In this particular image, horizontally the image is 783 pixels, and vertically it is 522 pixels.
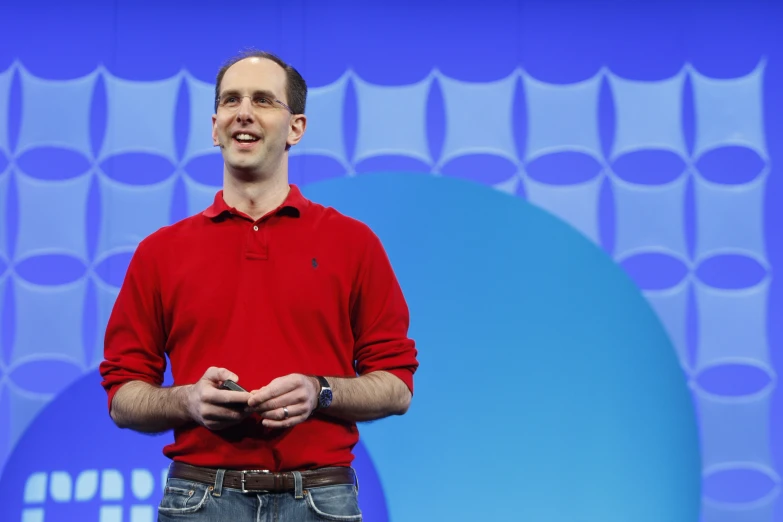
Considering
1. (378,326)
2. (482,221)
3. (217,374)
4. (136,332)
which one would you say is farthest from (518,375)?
(217,374)

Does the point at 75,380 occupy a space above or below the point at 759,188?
below

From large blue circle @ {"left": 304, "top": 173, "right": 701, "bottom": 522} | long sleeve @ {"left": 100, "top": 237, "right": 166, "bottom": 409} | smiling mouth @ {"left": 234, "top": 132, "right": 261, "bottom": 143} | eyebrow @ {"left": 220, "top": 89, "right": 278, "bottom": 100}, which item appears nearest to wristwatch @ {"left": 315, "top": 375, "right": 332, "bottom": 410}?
long sleeve @ {"left": 100, "top": 237, "right": 166, "bottom": 409}

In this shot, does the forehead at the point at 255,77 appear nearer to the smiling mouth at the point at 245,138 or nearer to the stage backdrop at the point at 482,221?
the smiling mouth at the point at 245,138

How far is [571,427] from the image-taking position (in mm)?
3453

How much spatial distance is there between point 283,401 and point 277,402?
0.01 m

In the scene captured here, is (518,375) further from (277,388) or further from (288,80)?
(277,388)

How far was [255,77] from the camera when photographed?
6.30 feet

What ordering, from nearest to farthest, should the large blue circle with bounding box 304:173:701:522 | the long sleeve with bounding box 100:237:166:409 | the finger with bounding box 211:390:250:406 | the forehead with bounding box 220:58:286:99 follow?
the finger with bounding box 211:390:250:406, the long sleeve with bounding box 100:237:166:409, the forehead with bounding box 220:58:286:99, the large blue circle with bounding box 304:173:701:522

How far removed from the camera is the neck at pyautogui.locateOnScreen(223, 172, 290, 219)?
1.88 metres

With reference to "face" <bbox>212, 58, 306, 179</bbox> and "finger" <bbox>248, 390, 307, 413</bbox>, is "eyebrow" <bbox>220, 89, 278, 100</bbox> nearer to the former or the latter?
"face" <bbox>212, 58, 306, 179</bbox>

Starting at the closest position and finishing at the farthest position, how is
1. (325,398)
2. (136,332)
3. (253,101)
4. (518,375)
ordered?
(325,398), (136,332), (253,101), (518,375)

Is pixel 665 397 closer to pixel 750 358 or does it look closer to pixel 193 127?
pixel 750 358

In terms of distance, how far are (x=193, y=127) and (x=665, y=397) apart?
2.08m

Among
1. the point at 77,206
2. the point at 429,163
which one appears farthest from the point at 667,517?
the point at 77,206
